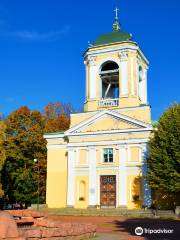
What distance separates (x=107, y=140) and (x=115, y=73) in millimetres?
7656

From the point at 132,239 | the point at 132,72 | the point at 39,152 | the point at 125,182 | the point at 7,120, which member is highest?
the point at 132,72

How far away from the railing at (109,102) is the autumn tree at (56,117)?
1122 cm

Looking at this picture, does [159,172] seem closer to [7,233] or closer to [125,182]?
[125,182]

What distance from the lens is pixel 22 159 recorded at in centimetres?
4616

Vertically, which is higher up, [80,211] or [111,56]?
[111,56]

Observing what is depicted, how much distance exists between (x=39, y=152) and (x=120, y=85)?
Result: 1382 cm

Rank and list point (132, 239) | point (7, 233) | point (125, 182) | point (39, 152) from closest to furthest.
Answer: point (7, 233) → point (132, 239) → point (125, 182) → point (39, 152)

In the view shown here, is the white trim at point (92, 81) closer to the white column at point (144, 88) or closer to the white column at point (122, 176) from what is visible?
the white column at point (144, 88)

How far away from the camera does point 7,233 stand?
324 inches

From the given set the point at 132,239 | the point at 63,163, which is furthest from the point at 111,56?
the point at 132,239

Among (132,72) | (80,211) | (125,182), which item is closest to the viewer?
(80,211)

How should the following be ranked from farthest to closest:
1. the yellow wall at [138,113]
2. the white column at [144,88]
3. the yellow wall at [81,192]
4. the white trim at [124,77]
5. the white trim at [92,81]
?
the white column at [144,88] < the white trim at [92,81] < the white trim at [124,77] < the yellow wall at [81,192] < the yellow wall at [138,113]

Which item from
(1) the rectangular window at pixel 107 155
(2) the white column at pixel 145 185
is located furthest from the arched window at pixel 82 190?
(2) the white column at pixel 145 185

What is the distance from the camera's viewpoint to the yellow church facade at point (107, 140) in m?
36.5
